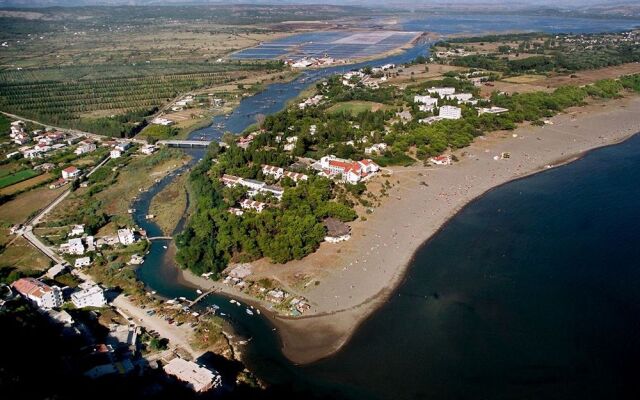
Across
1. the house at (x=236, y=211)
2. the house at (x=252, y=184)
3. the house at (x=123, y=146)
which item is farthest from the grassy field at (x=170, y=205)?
the house at (x=123, y=146)

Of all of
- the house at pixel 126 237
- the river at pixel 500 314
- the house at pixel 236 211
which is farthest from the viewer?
the house at pixel 236 211

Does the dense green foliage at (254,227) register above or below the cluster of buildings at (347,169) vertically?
below

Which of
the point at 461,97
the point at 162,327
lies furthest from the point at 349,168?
the point at 461,97

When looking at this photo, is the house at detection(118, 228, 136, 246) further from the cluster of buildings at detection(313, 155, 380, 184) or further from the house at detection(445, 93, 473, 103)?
the house at detection(445, 93, 473, 103)

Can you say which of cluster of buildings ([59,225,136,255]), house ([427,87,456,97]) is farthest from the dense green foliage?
house ([427,87,456,97])

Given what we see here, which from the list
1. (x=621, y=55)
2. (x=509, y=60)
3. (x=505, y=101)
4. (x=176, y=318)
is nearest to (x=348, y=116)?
(x=505, y=101)

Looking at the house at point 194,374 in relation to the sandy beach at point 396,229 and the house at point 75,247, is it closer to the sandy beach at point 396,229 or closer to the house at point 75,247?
the sandy beach at point 396,229
